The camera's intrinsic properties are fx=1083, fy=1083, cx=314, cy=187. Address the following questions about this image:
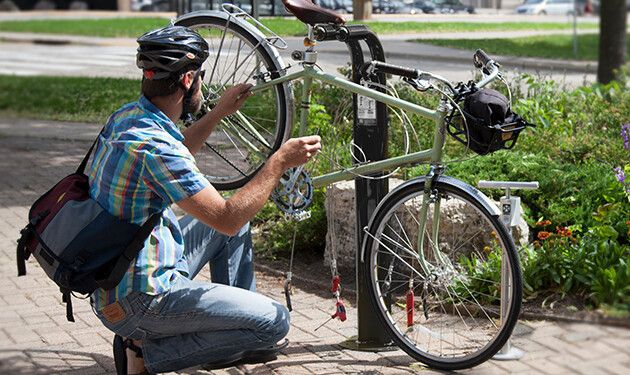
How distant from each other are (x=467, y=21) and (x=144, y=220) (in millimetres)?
3652

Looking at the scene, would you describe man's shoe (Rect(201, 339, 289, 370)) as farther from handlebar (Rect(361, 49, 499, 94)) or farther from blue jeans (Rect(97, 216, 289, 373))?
handlebar (Rect(361, 49, 499, 94))

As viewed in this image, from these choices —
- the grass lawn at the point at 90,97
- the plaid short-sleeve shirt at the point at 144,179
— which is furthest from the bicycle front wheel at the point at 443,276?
the grass lawn at the point at 90,97

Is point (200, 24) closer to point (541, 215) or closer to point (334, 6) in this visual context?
point (334, 6)

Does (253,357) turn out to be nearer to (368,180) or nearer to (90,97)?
(368,180)

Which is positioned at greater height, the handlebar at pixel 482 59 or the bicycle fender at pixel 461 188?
the handlebar at pixel 482 59

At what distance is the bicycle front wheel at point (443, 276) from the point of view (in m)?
4.49

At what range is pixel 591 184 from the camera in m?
6.03

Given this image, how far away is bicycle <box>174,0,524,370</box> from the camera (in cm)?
459

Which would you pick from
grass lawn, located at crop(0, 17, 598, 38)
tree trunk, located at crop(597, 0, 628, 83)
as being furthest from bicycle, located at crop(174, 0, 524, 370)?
tree trunk, located at crop(597, 0, 628, 83)

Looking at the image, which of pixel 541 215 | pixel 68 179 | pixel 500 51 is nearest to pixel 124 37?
pixel 500 51

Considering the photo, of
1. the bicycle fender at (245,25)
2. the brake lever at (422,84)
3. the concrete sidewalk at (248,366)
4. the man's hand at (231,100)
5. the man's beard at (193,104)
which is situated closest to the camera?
the concrete sidewalk at (248,366)

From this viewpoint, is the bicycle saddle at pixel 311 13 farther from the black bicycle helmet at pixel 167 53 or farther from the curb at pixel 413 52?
the curb at pixel 413 52

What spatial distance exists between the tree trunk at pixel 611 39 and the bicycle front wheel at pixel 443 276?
8.29 m

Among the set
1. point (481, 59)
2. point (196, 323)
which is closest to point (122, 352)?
point (196, 323)
